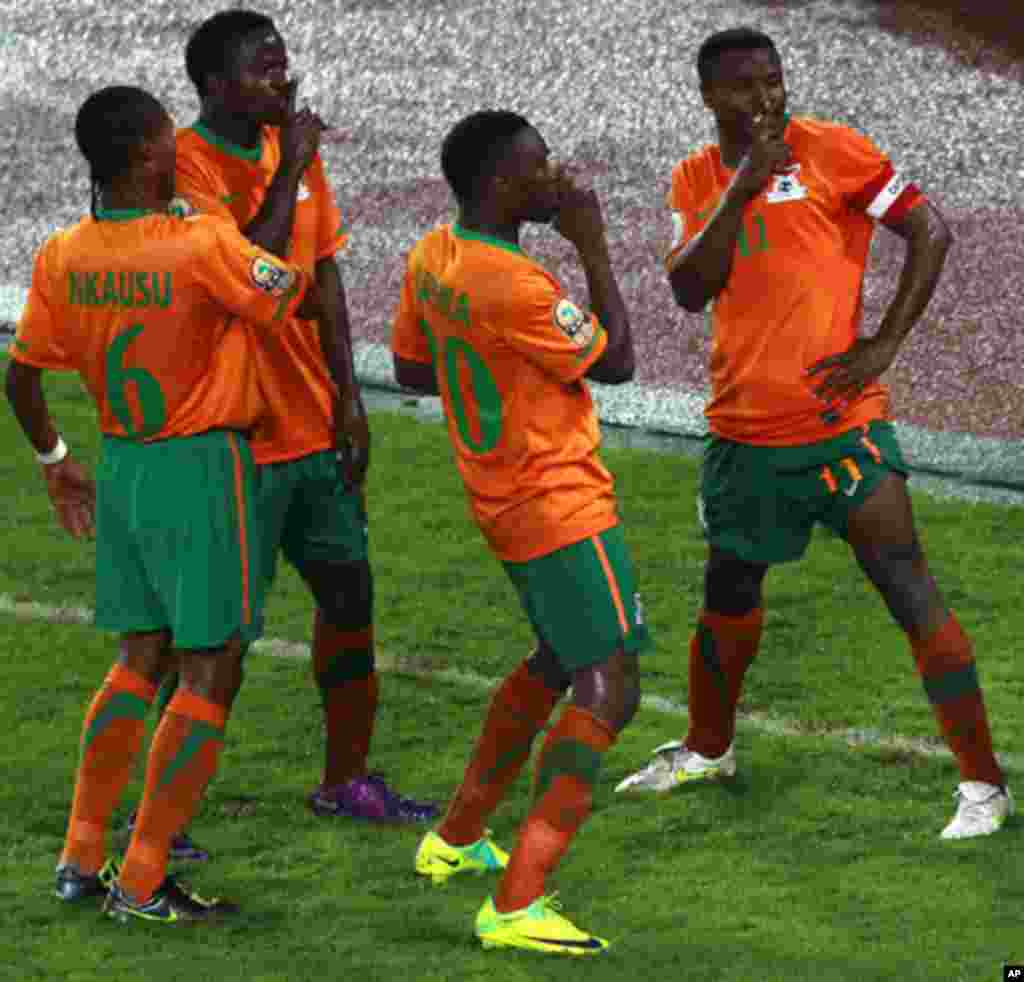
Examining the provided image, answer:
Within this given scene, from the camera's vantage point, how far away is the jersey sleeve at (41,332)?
617 cm

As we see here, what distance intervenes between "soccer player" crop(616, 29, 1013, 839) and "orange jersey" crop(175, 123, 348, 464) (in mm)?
886

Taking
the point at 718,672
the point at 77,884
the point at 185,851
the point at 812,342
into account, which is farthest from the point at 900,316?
the point at 77,884

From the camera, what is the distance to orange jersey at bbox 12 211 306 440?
19.4ft

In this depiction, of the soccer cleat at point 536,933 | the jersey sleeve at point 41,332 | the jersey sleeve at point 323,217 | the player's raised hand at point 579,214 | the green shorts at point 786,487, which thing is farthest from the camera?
the jersey sleeve at point 323,217

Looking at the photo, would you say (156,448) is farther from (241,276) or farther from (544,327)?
(544,327)

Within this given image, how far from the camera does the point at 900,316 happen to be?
263 inches

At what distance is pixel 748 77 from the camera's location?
662 centimetres

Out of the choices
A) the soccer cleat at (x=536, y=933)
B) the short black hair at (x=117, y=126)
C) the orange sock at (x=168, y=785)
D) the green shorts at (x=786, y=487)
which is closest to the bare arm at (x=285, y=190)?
the short black hair at (x=117, y=126)

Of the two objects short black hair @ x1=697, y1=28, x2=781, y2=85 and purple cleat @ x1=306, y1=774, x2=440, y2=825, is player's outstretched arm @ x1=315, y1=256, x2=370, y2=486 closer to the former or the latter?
purple cleat @ x1=306, y1=774, x2=440, y2=825

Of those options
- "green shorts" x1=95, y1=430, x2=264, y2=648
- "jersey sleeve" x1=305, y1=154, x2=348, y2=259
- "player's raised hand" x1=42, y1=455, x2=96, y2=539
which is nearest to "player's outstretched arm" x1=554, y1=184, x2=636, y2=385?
"green shorts" x1=95, y1=430, x2=264, y2=648

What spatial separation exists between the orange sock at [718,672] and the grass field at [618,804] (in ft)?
0.50

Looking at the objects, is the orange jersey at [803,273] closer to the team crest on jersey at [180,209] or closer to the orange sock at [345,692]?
the orange sock at [345,692]

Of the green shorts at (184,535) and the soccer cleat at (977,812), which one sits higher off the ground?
the green shorts at (184,535)

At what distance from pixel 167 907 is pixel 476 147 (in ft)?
5.84
